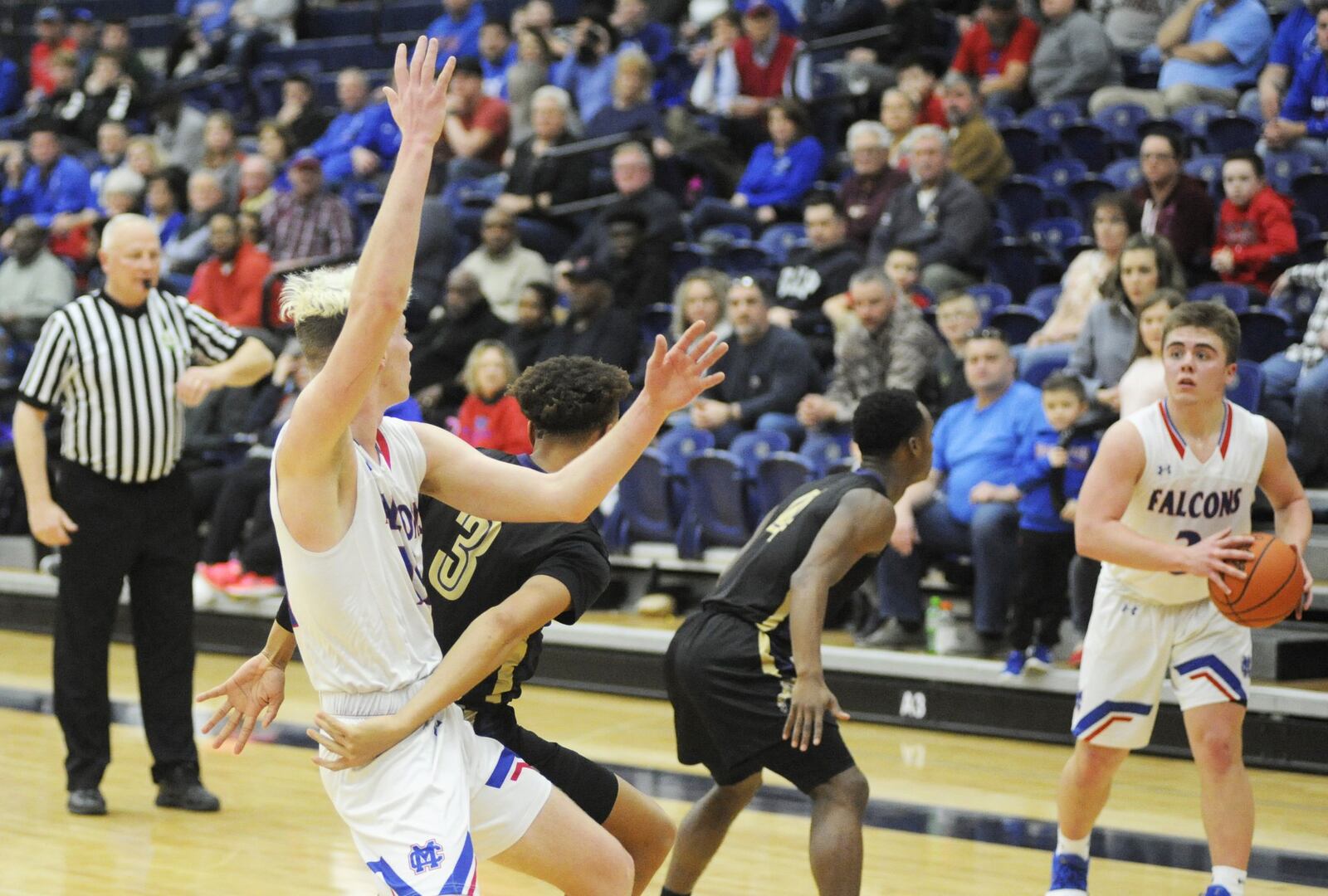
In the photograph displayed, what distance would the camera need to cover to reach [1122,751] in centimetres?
455

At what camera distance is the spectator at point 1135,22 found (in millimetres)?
10703

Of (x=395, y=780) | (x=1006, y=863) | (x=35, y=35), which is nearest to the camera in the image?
(x=395, y=780)

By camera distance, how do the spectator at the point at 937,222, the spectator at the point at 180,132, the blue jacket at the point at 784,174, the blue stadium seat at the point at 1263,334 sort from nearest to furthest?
the blue stadium seat at the point at 1263,334
the spectator at the point at 937,222
the blue jacket at the point at 784,174
the spectator at the point at 180,132

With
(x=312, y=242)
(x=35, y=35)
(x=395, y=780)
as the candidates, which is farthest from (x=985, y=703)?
(x=35, y=35)

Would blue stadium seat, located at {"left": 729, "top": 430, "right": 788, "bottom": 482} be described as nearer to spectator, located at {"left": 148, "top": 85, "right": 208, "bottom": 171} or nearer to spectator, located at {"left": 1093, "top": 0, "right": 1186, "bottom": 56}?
spectator, located at {"left": 1093, "top": 0, "right": 1186, "bottom": 56}

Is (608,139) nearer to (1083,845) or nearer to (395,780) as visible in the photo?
(1083,845)

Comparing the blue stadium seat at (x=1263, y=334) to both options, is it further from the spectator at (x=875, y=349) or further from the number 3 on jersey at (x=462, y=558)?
the number 3 on jersey at (x=462, y=558)

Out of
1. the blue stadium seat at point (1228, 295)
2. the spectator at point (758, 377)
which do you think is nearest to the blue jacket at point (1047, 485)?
the blue stadium seat at point (1228, 295)

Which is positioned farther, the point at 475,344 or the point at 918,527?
the point at 475,344

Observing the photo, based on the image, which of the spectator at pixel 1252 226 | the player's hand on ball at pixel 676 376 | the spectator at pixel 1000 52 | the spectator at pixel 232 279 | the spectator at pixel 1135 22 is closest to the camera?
the player's hand on ball at pixel 676 376

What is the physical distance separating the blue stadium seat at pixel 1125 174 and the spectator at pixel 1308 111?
725mm

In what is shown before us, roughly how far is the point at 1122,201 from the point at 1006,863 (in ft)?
12.3

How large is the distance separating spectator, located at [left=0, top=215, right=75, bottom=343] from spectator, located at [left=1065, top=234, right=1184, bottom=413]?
25.8 ft

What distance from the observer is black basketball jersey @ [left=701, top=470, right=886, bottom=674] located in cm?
428
